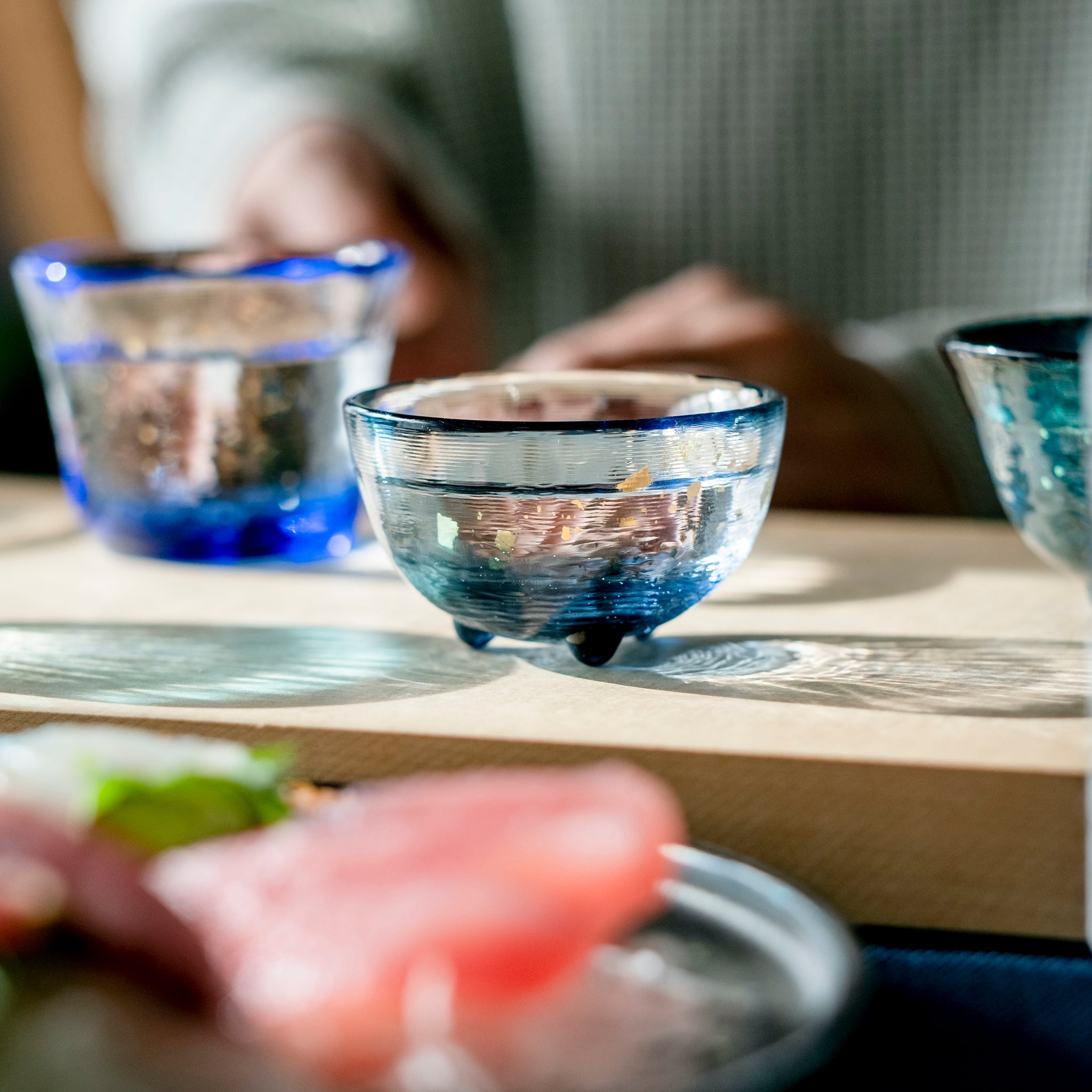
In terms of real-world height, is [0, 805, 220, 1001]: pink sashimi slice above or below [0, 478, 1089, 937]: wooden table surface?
above

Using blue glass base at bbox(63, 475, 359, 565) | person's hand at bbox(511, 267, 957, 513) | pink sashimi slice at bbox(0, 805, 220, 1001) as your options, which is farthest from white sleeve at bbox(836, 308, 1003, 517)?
pink sashimi slice at bbox(0, 805, 220, 1001)

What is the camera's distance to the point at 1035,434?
442mm

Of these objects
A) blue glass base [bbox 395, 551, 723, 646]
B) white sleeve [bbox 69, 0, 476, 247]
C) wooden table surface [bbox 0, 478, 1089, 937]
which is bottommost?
wooden table surface [bbox 0, 478, 1089, 937]

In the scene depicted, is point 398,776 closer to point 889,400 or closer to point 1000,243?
point 889,400

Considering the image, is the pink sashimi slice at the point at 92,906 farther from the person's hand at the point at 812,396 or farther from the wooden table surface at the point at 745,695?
the person's hand at the point at 812,396

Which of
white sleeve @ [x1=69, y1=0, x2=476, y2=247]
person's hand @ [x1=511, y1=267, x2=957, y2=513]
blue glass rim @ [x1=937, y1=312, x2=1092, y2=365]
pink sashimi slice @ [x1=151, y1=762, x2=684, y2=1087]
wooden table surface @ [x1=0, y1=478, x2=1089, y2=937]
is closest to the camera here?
pink sashimi slice @ [x1=151, y1=762, x2=684, y2=1087]

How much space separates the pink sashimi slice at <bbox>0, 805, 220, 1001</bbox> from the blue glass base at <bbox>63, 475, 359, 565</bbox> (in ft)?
1.09

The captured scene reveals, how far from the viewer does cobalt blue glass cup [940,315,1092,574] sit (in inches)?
16.9

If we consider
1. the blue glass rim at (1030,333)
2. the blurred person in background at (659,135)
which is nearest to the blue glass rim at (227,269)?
the blue glass rim at (1030,333)

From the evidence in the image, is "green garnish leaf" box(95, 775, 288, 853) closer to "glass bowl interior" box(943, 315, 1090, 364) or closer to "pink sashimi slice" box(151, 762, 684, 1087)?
"pink sashimi slice" box(151, 762, 684, 1087)

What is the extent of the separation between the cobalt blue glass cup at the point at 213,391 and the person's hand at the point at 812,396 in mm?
160

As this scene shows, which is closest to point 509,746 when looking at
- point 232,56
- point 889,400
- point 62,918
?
point 62,918

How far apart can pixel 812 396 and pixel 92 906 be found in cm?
60

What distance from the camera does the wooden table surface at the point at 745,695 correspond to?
13.3 inches
